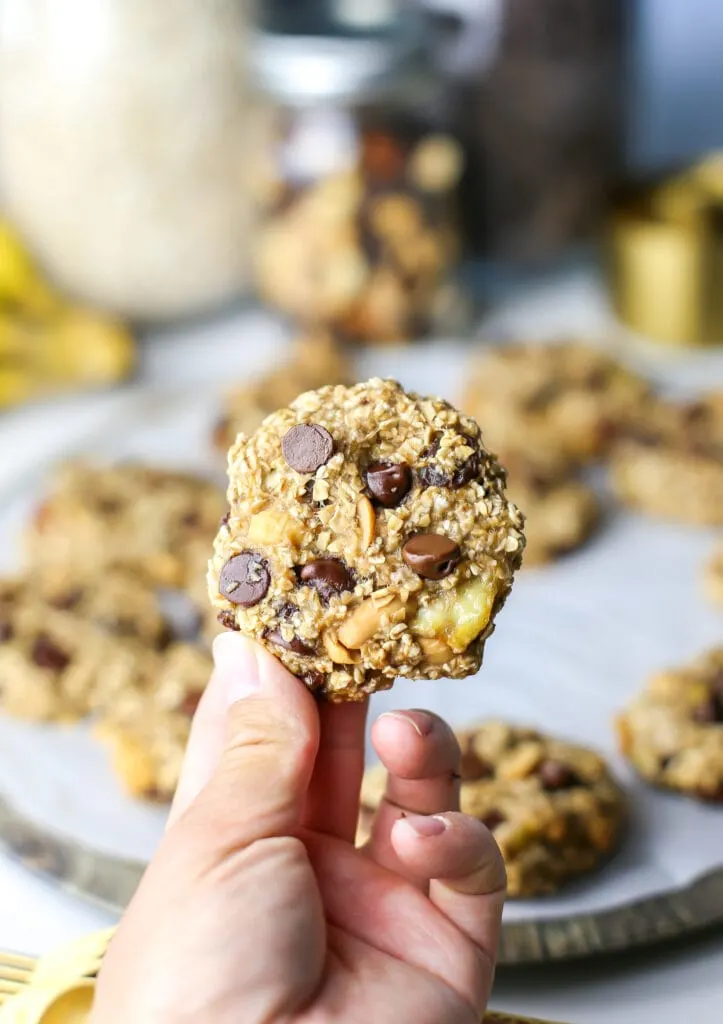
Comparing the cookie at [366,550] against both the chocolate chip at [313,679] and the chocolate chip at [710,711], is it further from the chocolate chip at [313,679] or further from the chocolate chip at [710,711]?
the chocolate chip at [710,711]

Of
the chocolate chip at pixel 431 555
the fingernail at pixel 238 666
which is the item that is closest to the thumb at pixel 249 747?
the fingernail at pixel 238 666

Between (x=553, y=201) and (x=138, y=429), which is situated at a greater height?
(x=553, y=201)

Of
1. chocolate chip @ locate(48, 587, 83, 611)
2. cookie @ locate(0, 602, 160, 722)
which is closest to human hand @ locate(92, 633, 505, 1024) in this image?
cookie @ locate(0, 602, 160, 722)

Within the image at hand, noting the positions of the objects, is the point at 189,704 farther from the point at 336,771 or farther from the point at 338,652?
the point at 338,652

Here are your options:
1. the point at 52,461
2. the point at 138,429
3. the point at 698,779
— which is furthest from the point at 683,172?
the point at 698,779

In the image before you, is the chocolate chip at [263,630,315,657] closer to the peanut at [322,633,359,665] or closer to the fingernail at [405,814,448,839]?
the peanut at [322,633,359,665]

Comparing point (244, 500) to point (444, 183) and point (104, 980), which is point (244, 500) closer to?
point (104, 980)
